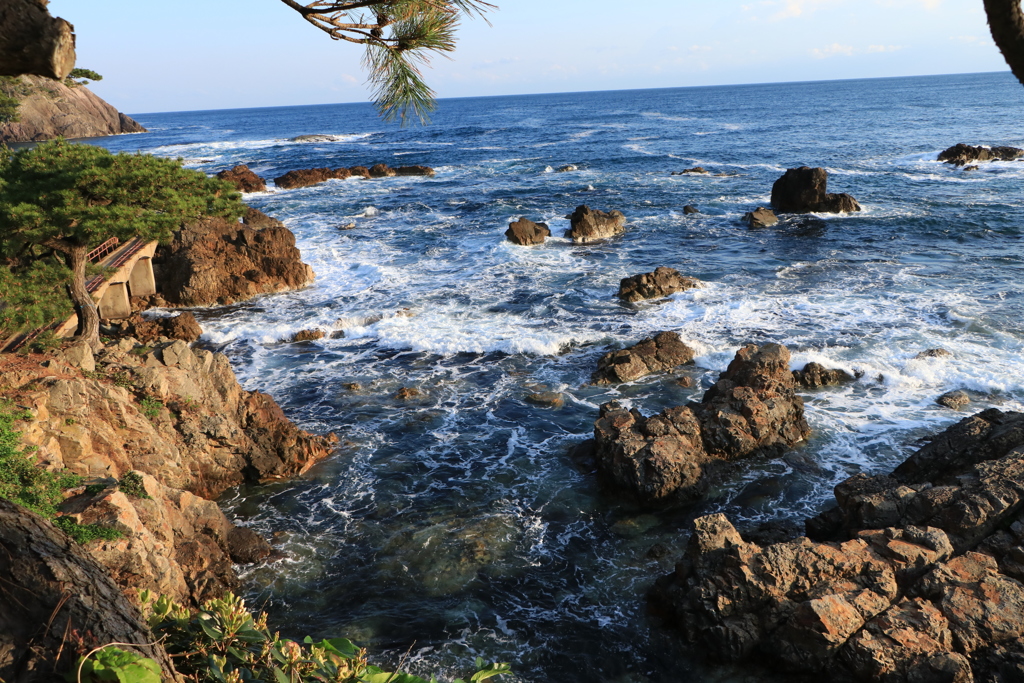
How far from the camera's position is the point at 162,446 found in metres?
11.9

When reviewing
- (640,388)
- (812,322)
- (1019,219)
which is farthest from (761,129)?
(640,388)

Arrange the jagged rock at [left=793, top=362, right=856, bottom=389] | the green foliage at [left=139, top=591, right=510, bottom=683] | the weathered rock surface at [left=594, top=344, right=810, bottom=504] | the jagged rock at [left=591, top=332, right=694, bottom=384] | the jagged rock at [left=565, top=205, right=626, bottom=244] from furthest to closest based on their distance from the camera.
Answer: the jagged rock at [left=565, top=205, right=626, bottom=244], the jagged rock at [left=591, top=332, right=694, bottom=384], the jagged rock at [left=793, top=362, right=856, bottom=389], the weathered rock surface at [left=594, top=344, right=810, bottom=504], the green foliage at [left=139, top=591, right=510, bottom=683]

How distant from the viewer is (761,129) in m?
81.7

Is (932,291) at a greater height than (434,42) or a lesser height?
lesser

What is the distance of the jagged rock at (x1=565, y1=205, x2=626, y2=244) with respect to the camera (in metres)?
32.0

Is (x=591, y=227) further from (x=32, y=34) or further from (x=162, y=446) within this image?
(x=32, y=34)

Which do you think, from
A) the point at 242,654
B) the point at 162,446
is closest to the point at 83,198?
the point at 162,446

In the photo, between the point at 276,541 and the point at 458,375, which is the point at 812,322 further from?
the point at 276,541

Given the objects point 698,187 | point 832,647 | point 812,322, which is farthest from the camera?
point 698,187

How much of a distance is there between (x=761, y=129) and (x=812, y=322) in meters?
70.1

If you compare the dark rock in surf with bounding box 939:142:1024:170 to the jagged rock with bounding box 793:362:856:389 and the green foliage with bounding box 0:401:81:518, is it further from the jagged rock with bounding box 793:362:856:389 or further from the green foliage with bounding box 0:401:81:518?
the green foliage with bounding box 0:401:81:518

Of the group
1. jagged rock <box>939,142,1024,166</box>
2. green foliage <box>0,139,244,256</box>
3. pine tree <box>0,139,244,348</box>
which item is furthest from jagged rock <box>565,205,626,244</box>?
jagged rock <box>939,142,1024,166</box>

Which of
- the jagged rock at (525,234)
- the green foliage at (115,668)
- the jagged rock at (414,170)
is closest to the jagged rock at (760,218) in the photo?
the jagged rock at (525,234)

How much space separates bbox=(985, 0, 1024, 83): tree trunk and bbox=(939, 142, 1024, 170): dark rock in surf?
55109 millimetres
